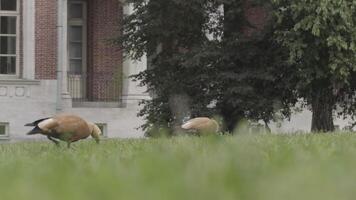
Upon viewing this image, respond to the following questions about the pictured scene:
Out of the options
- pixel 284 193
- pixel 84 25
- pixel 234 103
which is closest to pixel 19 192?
pixel 284 193

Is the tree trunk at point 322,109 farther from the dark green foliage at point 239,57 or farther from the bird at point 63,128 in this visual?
the bird at point 63,128

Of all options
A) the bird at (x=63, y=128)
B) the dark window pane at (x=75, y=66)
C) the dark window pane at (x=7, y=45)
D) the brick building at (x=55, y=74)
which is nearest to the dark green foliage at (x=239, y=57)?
the brick building at (x=55, y=74)

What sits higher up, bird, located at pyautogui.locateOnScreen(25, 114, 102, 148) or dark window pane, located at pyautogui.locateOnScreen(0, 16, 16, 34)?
dark window pane, located at pyautogui.locateOnScreen(0, 16, 16, 34)

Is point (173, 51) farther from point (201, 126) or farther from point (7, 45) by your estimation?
point (7, 45)

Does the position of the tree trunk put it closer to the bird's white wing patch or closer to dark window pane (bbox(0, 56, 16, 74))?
the bird's white wing patch

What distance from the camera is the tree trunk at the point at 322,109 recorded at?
22000 mm

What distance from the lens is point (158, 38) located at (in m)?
21.7

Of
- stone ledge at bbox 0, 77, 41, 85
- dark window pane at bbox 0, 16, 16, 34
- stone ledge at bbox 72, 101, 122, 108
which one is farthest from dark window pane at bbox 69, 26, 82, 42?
stone ledge at bbox 0, 77, 41, 85

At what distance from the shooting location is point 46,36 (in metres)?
29.6

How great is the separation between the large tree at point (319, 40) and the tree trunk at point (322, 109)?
1.04 feet

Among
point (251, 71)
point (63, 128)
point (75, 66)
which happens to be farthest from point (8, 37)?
point (63, 128)

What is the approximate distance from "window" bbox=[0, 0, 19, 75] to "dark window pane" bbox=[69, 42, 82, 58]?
2.31 metres

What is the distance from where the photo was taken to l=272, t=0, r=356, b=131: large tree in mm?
19703

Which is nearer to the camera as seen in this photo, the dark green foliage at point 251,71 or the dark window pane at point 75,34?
the dark green foliage at point 251,71
